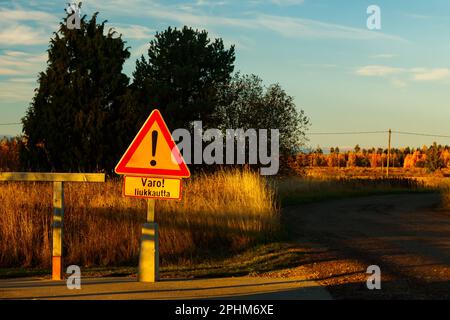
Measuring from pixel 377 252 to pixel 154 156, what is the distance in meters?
5.71

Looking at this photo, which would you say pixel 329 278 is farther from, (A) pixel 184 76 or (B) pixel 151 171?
(A) pixel 184 76

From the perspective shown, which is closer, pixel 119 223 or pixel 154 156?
pixel 154 156

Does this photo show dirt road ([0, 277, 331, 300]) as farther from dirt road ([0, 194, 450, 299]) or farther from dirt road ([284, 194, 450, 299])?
dirt road ([284, 194, 450, 299])

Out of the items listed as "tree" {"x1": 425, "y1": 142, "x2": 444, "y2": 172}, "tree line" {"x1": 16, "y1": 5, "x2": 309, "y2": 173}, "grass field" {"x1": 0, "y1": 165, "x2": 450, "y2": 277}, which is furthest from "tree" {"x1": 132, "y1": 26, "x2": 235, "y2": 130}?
"tree" {"x1": 425, "y1": 142, "x2": 444, "y2": 172}

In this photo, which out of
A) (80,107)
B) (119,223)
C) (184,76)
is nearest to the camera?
(119,223)

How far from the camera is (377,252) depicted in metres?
11.6

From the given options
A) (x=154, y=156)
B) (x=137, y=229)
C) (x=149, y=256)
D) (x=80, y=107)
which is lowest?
(x=137, y=229)

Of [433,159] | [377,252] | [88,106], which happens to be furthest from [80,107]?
[433,159]

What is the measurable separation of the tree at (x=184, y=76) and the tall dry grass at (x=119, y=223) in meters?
19.8

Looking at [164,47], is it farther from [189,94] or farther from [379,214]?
[379,214]

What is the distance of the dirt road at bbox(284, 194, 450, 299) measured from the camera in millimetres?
8055

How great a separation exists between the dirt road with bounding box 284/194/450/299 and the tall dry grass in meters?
1.47

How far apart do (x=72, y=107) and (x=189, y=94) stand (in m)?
9.82
